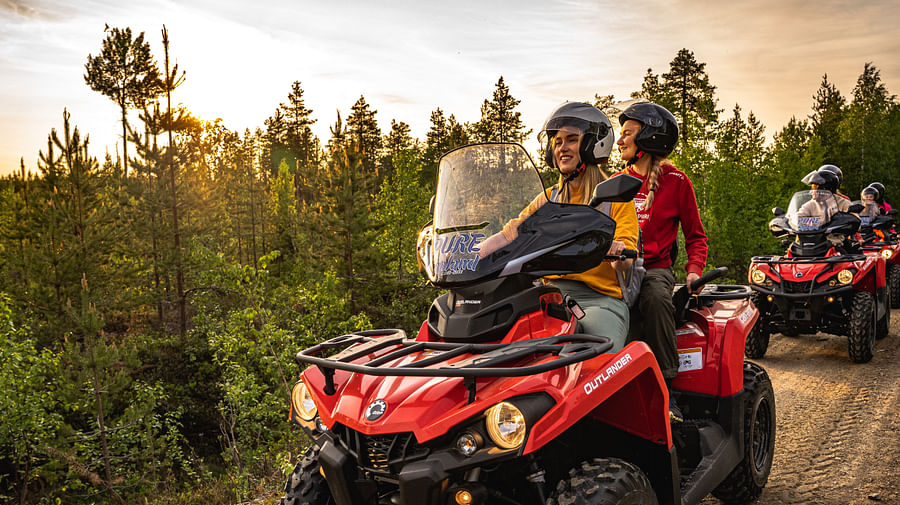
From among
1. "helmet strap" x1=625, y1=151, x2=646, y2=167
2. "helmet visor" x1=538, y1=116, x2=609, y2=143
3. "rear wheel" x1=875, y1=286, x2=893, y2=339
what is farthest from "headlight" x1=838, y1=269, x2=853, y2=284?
"helmet visor" x1=538, y1=116, x2=609, y2=143

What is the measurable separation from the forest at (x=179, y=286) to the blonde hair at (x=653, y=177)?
453cm

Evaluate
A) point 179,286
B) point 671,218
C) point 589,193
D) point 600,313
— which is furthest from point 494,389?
point 179,286

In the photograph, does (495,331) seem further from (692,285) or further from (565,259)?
(692,285)

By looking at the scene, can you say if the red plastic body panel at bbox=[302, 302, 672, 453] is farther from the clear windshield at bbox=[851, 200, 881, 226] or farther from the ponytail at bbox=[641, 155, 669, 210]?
the clear windshield at bbox=[851, 200, 881, 226]

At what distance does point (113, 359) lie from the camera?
55.0 ft

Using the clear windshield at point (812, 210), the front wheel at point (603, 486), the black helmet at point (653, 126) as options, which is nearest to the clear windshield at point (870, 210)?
the clear windshield at point (812, 210)

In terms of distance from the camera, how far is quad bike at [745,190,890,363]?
28.7ft

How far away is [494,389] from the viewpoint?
242 centimetres

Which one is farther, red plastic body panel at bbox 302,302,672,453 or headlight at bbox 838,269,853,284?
headlight at bbox 838,269,853,284

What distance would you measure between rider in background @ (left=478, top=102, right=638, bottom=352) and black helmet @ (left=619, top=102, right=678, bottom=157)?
1093 millimetres

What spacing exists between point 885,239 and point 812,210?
5.85 metres

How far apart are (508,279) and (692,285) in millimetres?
1969

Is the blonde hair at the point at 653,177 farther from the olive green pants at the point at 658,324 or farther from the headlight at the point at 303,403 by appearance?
the headlight at the point at 303,403

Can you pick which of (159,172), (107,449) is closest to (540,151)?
(107,449)
